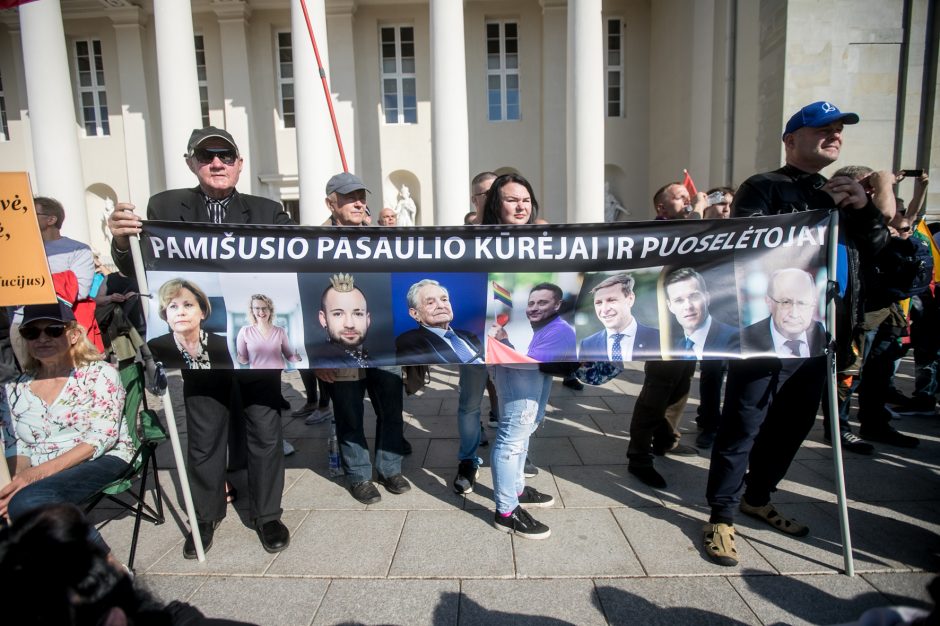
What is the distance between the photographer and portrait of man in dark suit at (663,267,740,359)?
2.60 meters

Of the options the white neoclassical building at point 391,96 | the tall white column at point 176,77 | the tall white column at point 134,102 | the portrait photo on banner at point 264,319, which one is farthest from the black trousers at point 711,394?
the tall white column at point 134,102

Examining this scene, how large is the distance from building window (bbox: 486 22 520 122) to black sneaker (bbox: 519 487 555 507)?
1741cm

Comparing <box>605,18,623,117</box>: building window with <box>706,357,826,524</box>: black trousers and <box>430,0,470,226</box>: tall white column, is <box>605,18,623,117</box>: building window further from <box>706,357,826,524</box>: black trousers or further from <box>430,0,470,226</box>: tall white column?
<box>706,357,826,524</box>: black trousers

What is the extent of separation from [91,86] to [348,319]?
22.2 metres

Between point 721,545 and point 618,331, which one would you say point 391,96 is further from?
point 721,545

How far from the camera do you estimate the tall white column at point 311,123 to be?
43.7ft

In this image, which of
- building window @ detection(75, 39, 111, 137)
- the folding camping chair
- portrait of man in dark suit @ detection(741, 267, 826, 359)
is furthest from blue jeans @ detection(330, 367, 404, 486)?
building window @ detection(75, 39, 111, 137)

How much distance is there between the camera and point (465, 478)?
11.0 feet

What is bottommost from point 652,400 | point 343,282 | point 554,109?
point 652,400

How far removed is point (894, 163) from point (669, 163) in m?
7.07

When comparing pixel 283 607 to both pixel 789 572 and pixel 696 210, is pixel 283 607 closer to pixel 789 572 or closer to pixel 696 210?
pixel 789 572

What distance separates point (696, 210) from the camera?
210 inches

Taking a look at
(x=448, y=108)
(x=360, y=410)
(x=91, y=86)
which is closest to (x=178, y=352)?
(x=360, y=410)

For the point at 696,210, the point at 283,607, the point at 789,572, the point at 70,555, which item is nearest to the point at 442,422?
the point at 283,607
